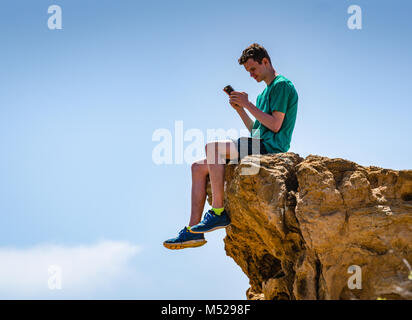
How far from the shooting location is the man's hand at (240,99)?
6.38m

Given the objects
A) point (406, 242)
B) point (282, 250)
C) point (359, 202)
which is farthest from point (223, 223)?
point (406, 242)

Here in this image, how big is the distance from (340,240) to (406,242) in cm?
77

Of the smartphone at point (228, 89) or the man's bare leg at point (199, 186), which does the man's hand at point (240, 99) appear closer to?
the smartphone at point (228, 89)

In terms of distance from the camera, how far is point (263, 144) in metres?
6.44

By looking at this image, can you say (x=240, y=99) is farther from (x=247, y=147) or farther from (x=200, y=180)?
(x=200, y=180)

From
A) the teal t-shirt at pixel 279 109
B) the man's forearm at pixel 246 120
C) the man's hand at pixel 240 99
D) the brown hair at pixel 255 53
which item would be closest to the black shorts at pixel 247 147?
the teal t-shirt at pixel 279 109

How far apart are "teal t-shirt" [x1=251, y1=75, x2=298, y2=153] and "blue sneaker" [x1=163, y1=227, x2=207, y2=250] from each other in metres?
1.53

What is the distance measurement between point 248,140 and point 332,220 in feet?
5.12

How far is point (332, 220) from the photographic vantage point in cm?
557

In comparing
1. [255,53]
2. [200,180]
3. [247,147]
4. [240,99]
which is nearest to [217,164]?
[200,180]

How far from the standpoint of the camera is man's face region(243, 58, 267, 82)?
6.70m

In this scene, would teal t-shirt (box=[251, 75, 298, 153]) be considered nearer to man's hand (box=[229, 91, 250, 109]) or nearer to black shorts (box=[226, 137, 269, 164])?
black shorts (box=[226, 137, 269, 164])

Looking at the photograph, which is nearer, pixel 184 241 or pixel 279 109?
pixel 184 241

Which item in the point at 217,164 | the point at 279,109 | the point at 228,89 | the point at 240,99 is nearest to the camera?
the point at 217,164
